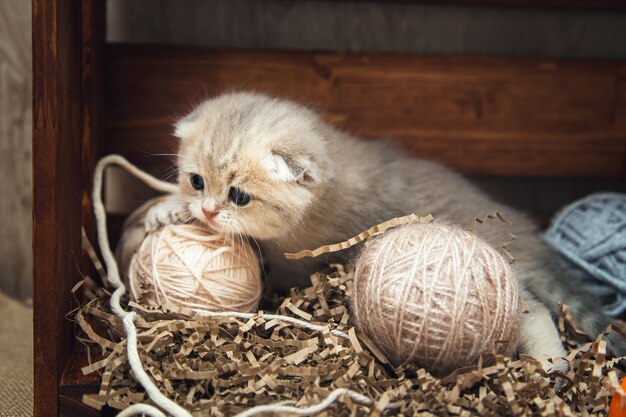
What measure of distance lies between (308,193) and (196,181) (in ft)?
1.17

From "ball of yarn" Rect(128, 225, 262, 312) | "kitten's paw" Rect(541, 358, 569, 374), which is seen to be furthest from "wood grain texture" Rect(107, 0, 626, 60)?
"kitten's paw" Rect(541, 358, 569, 374)

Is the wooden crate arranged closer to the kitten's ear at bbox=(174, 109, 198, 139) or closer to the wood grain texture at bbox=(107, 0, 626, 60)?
the wood grain texture at bbox=(107, 0, 626, 60)

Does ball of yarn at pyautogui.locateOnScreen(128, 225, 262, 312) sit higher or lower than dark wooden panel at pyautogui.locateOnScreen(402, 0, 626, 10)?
lower

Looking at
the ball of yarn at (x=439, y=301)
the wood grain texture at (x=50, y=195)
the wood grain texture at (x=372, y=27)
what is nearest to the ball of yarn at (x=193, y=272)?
the wood grain texture at (x=50, y=195)

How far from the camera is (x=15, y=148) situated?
2.41m

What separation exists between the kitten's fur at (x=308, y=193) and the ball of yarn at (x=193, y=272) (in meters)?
0.07

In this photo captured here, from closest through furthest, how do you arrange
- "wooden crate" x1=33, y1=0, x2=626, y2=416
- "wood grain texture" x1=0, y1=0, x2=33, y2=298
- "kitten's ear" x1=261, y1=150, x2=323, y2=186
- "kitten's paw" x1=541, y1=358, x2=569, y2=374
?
"kitten's paw" x1=541, y1=358, x2=569, y2=374, "kitten's ear" x1=261, y1=150, x2=323, y2=186, "wooden crate" x1=33, y1=0, x2=626, y2=416, "wood grain texture" x1=0, y1=0, x2=33, y2=298

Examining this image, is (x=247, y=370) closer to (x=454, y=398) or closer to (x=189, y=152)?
(x=454, y=398)

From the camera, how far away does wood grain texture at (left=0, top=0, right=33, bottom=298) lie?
7.61 feet

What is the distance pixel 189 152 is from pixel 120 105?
2.07 ft

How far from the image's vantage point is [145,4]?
229 centimetres

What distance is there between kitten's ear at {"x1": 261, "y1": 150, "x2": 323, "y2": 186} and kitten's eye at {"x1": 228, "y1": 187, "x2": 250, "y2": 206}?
0.10m

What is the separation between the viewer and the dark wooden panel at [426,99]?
222 centimetres

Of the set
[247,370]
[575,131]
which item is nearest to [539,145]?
[575,131]
